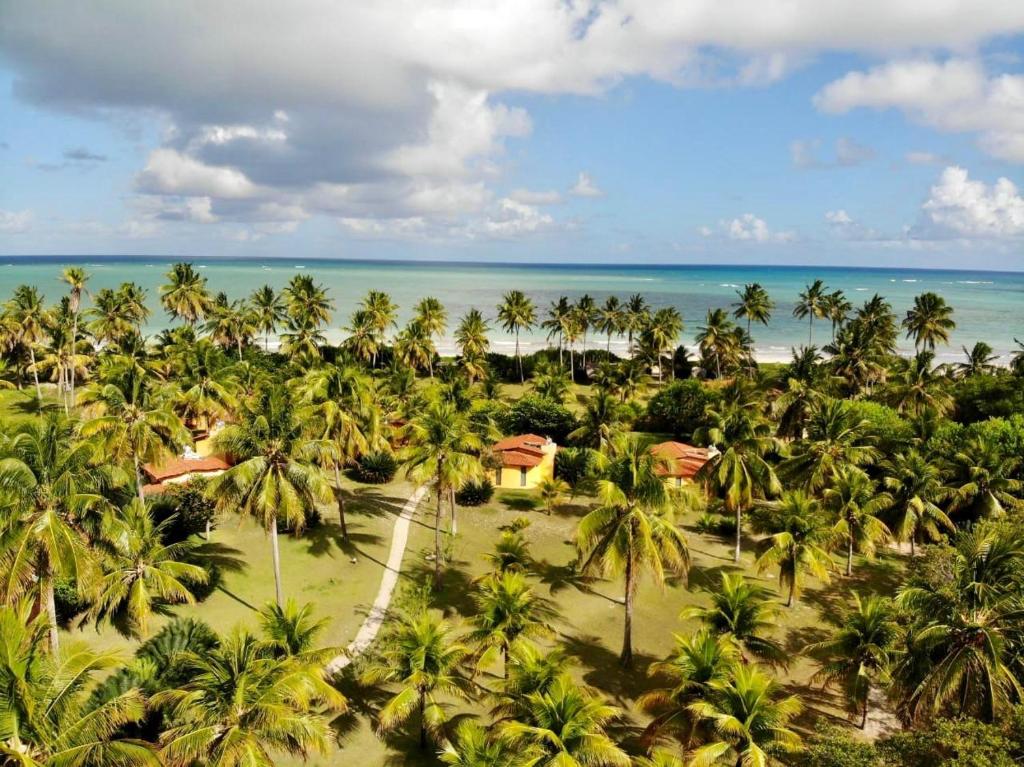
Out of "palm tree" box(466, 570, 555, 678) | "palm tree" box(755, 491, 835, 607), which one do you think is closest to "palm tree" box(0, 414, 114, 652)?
"palm tree" box(466, 570, 555, 678)

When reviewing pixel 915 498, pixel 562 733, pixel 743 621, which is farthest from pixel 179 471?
pixel 915 498

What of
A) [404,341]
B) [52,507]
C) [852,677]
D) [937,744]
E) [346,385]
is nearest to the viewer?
[937,744]

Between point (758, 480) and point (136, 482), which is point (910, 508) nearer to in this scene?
point (758, 480)

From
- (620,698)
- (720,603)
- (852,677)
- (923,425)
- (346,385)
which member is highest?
(346,385)

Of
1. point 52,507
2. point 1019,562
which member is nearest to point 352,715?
point 52,507

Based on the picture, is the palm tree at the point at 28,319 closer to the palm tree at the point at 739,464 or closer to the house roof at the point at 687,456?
the house roof at the point at 687,456

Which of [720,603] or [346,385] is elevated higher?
[346,385]
